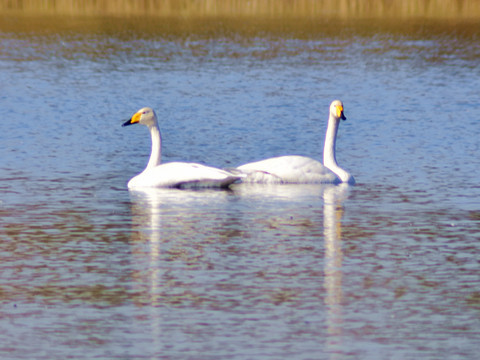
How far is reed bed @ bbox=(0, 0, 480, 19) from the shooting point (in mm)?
76188

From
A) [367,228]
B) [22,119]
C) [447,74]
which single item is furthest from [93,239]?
[447,74]

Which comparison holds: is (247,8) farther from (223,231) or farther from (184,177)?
(223,231)

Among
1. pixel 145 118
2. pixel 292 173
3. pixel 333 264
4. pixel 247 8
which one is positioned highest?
pixel 145 118

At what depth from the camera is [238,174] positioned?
701 inches

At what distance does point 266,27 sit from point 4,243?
50688 millimetres

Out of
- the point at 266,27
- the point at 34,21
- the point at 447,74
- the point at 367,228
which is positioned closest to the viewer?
the point at 367,228

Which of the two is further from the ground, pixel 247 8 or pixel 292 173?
pixel 292 173

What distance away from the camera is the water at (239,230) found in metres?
9.79

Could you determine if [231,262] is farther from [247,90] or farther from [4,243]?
[247,90]

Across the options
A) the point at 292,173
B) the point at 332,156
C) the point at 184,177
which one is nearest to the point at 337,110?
the point at 332,156

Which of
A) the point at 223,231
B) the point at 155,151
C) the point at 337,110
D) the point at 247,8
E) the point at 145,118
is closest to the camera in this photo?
the point at 223,231

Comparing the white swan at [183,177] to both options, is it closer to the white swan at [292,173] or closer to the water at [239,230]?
the water at [239,230]

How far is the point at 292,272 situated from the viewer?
39.5 ft

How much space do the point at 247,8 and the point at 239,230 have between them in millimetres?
66577
